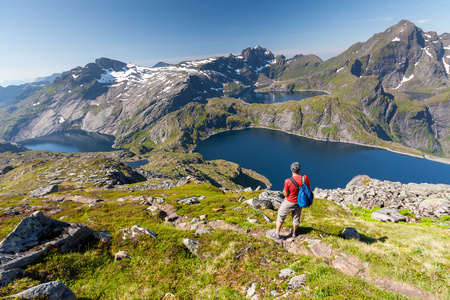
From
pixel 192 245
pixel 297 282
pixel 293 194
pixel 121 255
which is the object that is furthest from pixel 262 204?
pixel 121 255

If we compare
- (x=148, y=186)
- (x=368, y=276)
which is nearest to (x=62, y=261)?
(x=368, y=276)

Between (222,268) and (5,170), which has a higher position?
(222,268)

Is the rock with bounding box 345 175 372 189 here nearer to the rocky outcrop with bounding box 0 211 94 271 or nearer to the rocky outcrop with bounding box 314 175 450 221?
the rocky outcrop with bounding box 314 175 450 221

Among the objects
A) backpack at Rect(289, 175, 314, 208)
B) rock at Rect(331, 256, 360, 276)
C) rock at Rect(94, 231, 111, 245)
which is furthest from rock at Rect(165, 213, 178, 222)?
rock at Rect(331, 256, 360, 276)

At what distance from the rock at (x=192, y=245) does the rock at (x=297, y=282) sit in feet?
19.7

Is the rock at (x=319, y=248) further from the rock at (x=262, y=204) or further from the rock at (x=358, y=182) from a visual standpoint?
the rock at (x=358, y=182)

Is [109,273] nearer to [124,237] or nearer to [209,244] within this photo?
[124,237]

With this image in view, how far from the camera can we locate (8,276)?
7801 millimetres

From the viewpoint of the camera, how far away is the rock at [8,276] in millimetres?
7586

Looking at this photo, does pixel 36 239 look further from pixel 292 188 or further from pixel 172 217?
pixel 292 188

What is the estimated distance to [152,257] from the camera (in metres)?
11.4

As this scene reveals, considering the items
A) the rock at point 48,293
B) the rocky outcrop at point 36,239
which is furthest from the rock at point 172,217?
the rock at point 48,293

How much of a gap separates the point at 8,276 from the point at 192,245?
8576 millimetres

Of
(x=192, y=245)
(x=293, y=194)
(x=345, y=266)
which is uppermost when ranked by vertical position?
(x=293, y=194)
